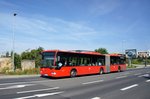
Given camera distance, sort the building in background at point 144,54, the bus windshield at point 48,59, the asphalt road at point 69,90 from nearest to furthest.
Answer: the asphalt road at point 69,90 → the bus windshield at point 48,59 → the building in background at point 144,54

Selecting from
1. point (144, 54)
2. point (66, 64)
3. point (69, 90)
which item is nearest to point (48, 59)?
point (66, 64)

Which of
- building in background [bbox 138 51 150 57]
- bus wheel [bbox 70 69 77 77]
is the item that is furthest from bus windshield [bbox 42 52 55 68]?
building in background [bbox 138 51 150 57]

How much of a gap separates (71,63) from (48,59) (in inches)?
109

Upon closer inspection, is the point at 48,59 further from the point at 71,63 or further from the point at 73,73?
the point at 73,73

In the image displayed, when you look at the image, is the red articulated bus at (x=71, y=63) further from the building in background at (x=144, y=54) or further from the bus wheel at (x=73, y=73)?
the building in background at (x=144, y=54)

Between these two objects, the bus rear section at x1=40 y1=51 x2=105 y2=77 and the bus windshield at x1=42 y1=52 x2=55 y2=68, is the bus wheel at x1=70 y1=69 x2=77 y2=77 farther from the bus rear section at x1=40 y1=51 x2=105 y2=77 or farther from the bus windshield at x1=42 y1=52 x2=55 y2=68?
the bus windshield at x1=42 y1=52 x2=55 y2=68

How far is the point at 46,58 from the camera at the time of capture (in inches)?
885

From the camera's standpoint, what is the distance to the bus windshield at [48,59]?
864 inches

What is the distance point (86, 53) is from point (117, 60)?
1085cm

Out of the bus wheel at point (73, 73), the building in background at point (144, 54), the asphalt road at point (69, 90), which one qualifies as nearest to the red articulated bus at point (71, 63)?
the bus wheel at point (73, 73)

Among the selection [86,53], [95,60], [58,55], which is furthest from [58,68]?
[95,60]

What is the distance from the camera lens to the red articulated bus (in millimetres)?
21875

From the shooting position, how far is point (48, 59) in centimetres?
2227

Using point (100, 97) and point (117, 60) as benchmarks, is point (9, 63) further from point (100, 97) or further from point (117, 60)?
point (100, 97)
